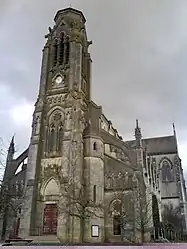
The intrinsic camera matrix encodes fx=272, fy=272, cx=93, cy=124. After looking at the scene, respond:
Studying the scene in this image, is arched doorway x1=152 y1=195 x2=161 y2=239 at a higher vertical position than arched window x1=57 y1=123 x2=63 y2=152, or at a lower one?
lower

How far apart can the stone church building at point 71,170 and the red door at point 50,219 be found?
0.11 metres

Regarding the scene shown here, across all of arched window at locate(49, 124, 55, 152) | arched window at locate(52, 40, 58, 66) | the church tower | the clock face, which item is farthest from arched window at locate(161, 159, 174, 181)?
arched window at locate(52, 40, 58, 66)

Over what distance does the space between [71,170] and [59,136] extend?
5.62 metres

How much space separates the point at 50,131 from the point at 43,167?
493 cm

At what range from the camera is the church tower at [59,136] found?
99.3ft

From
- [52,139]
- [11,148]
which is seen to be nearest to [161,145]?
[52,139]

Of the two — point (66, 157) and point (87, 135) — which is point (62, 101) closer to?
point (87, 135)

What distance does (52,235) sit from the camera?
97.5ft

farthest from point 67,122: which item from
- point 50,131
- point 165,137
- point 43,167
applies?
point 165,137

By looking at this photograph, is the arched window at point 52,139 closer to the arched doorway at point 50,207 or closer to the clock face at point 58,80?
the arched doorway at point 50,207

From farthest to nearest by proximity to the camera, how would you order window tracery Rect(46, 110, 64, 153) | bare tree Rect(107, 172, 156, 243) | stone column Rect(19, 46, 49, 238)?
window tracery Rect(46, 110, 64, 153) → stone column Rect(19, 46, 49, 238) → bare tree Rect(107, 172, 156, 243)

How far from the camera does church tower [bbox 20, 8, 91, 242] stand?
30.3 meters

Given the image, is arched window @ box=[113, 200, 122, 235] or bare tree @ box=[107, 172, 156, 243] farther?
arched window @ box=[113, 200, 122, 235]

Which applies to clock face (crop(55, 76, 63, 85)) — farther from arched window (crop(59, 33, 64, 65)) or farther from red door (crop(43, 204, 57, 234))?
red door (crop(43, 204, 57, 234))
